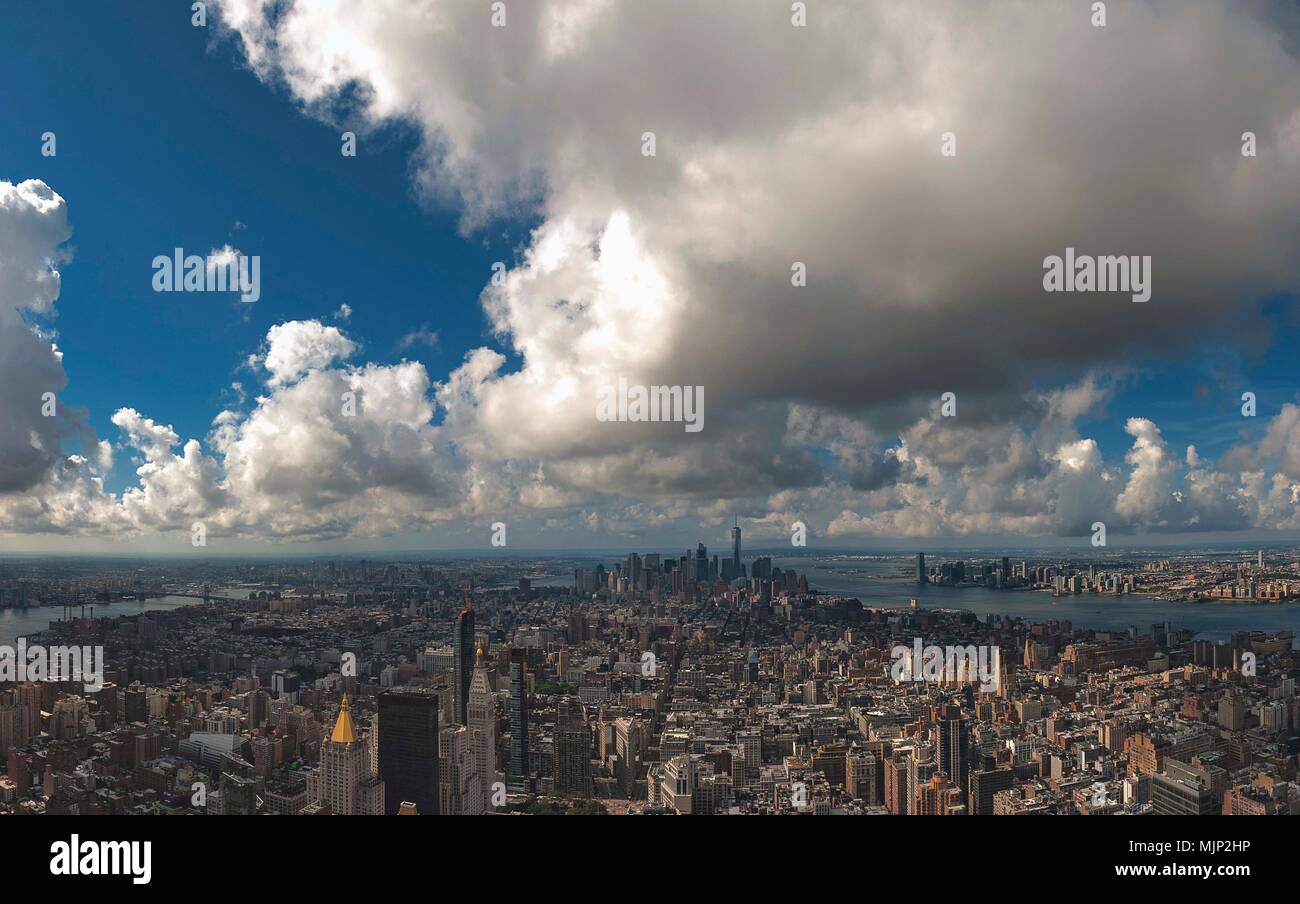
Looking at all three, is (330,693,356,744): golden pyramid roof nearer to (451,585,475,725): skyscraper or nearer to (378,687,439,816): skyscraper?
(378,687,439,816): skyscraper

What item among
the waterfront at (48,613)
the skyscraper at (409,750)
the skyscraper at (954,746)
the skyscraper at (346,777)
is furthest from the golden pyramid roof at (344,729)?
the skyscraper at (954,746)

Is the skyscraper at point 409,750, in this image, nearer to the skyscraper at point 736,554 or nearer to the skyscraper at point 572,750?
the skyscraper at point 572,750

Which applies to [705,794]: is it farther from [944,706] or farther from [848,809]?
[944,706]

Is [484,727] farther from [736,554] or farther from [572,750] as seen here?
[736,554]

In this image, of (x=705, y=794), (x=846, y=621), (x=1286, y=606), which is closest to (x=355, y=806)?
(x=705, y=794)

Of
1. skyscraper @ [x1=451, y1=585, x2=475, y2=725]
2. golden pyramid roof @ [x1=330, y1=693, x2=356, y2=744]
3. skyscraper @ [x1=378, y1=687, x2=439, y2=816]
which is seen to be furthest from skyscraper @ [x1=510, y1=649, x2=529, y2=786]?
golden pyramid roof @ [x1=330, y1=693, x2=356, y2=744]

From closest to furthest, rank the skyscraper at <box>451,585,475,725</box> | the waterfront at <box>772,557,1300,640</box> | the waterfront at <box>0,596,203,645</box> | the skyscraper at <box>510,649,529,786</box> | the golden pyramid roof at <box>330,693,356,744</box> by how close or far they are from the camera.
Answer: the golden pyramid roof at <box>330,693,356,744</box> → the skyscraper at <box>510,649,529,786</box> → the waterfront at <box>0,596,203,645</box> → the skyscraper at <box>451,585,475,725</box> → the waterfront at <box>772,557,1300,640</box>
